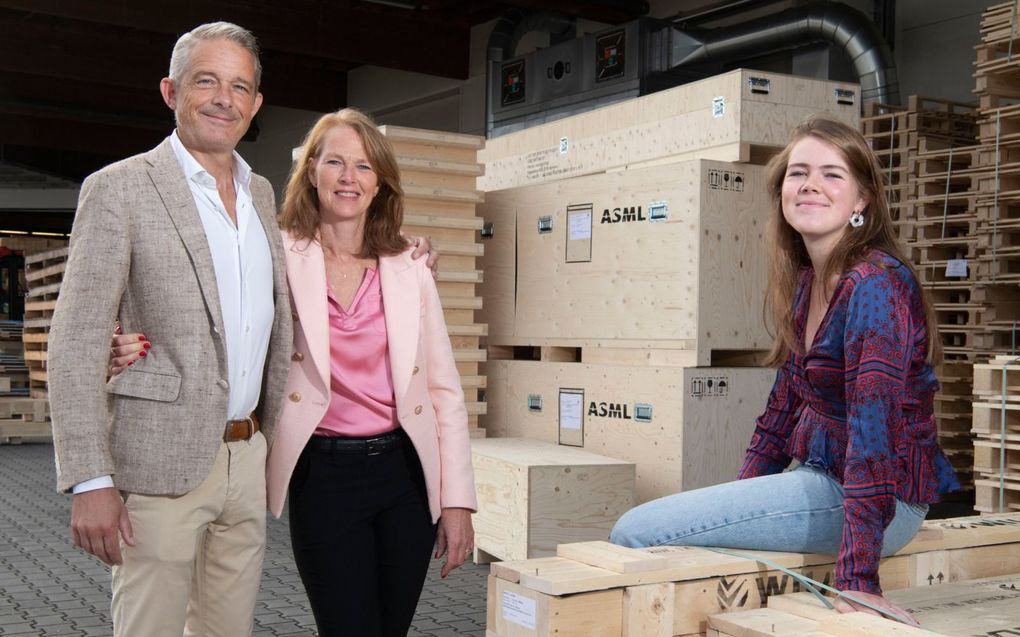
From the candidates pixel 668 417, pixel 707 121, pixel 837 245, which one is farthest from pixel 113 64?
pixel 837 245

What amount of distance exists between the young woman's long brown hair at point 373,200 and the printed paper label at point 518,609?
100cm

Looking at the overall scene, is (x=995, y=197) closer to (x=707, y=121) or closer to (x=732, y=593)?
(x=707, y=121)

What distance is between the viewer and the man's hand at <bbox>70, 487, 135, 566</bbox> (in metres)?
2.33

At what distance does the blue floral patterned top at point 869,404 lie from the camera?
2.52 m

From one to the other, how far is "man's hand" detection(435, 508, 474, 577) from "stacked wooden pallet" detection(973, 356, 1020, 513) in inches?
193

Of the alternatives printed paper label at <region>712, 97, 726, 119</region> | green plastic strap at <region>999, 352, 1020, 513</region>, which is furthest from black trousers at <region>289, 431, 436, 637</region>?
green plastic strap at <region>999, 352, 1020, 513</region>

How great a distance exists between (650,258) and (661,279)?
0.49 feet

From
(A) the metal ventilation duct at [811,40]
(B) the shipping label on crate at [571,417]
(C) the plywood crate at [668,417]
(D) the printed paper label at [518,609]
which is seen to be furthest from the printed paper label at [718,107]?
(A) the metal ventilation duct at [811,40]

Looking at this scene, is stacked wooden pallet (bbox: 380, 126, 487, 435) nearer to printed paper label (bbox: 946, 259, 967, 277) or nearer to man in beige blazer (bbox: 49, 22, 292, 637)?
man in beige blazer (bbox: 49, 22, 292, 637)

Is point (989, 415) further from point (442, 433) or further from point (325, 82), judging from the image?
point (325, 82)

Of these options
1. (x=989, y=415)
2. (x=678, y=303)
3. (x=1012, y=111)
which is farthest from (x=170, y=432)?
(x=1012, y=111)

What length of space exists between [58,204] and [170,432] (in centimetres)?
2789

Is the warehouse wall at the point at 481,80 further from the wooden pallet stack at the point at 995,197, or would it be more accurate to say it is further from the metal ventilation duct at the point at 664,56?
the wooden pallet stack at the point at 995,197

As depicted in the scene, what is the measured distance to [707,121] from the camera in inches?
236
